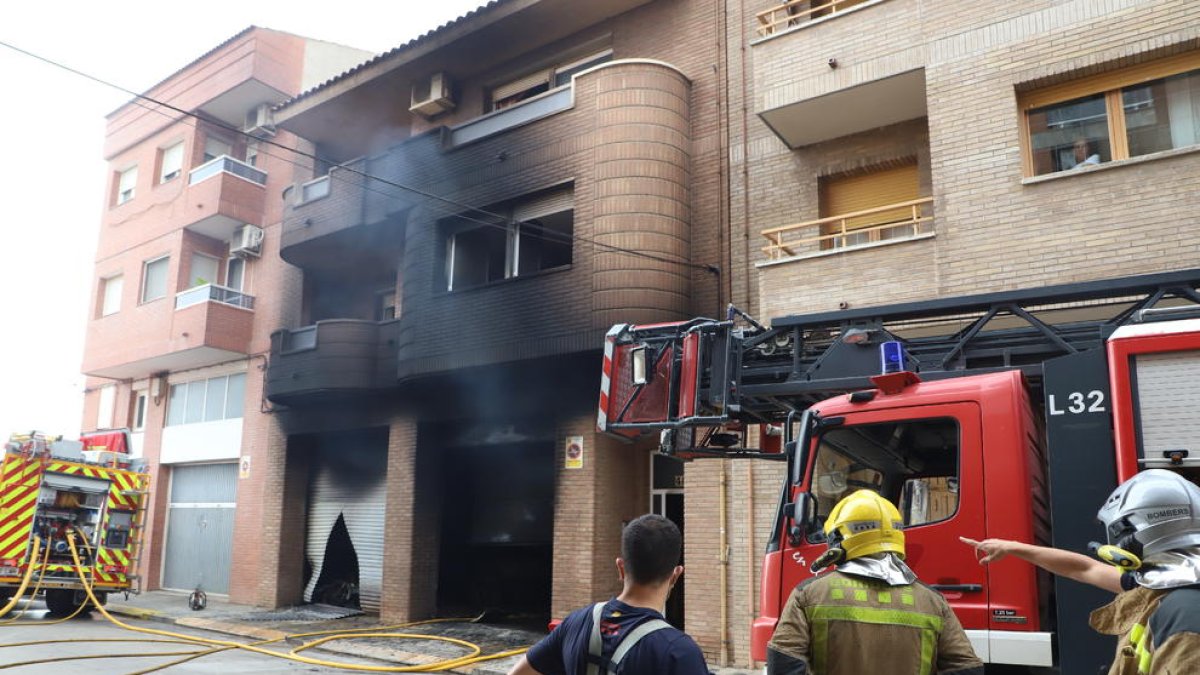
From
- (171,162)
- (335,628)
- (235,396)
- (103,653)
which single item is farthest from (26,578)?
(171,162)

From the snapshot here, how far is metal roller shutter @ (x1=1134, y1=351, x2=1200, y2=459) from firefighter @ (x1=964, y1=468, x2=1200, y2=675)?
1900 mm

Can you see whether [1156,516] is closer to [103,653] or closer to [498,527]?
[103,653]

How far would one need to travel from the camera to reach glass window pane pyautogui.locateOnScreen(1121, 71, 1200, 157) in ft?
29.2

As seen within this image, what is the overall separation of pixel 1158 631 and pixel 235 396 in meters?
19.4

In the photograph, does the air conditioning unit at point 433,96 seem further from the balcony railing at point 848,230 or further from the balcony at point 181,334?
the balcony railing at point 848,230

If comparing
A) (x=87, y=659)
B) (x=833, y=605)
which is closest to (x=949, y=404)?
(x=833, y=605)

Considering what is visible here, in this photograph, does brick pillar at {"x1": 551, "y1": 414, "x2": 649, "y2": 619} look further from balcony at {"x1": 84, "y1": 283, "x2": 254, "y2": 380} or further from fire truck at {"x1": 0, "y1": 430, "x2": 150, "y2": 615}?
balcony at {"x1": 84, "y1": 283, "x2": 254, "y2": 380}

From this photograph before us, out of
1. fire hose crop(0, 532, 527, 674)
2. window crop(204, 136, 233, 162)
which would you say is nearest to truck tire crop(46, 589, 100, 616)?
fire hose crop(0, 532, 527, 674)

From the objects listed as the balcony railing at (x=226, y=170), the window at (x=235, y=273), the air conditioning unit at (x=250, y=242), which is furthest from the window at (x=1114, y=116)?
the window at (x=235, y=273)

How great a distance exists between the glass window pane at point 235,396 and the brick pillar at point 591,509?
923cm

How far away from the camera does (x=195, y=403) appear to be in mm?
20312

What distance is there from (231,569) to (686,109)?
12846 mm

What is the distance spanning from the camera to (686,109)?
12.9 metres

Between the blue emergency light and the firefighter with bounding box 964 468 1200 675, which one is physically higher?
the blue emergency light
